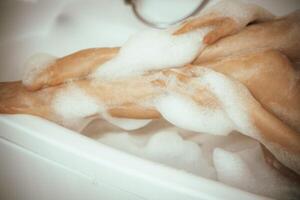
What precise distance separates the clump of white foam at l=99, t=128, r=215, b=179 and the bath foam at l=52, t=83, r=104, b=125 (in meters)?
0.14

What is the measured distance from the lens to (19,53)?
125 cm

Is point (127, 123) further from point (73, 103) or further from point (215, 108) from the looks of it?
point (215, 108)

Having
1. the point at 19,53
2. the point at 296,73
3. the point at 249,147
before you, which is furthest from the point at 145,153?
the point at 19,53

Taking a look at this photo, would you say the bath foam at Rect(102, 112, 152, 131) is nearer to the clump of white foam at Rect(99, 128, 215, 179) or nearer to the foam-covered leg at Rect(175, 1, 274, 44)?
the clump of white foam at Rect(99, 128, 215, 179)

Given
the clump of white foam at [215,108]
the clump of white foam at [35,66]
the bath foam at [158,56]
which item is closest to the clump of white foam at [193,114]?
A: the clump of white foam at [215,108]

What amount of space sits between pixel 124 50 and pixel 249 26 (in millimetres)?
353

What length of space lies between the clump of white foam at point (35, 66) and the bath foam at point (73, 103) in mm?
100

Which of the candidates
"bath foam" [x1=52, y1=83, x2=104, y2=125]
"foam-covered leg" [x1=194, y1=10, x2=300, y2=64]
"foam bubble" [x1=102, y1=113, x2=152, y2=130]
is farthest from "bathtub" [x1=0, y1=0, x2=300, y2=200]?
"foam-covered leg" [x1=194, y1=10, x2=300, y2=64]

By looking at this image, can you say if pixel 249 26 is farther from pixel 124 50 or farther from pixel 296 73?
pixel 124 50

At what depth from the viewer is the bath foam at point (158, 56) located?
868mm

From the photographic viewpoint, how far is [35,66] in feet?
3.27

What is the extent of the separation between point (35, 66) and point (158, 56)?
0.39 m

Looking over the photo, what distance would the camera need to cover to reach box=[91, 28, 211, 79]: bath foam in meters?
0.87

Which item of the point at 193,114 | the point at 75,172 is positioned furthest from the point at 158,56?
the point at 75,172
